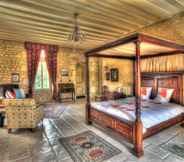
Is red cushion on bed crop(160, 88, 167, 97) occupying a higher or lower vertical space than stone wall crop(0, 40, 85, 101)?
lower

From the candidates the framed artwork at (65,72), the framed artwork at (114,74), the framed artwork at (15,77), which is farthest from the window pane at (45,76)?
the framed artwork at (114,74)

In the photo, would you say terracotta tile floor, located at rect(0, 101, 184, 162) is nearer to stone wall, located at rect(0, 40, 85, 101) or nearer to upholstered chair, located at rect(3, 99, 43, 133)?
upholstered chair, located at rect(3, 99, 43, 133)

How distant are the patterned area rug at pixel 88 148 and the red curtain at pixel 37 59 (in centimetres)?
455

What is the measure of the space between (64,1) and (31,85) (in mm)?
5003

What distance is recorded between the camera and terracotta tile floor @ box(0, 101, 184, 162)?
2.30 metres

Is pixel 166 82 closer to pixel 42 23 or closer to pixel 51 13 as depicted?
pixel 51 13

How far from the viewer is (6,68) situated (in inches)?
239

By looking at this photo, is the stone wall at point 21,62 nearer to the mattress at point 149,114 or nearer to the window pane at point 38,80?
the window pane at point 38,80

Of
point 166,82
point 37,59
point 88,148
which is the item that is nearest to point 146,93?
point 166,82

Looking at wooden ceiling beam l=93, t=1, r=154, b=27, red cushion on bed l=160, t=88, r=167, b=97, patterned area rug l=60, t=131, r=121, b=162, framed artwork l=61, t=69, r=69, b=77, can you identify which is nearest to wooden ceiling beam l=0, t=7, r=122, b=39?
wooden ceiling beam l=93, t=1, r=154, b=27

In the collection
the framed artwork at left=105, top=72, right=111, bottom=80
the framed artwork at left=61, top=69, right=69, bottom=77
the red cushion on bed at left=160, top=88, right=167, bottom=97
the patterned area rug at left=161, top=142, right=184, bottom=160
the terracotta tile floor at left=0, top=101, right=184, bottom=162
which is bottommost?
the terracotta tile floor at left=0, top=101, right=184, bottom=162

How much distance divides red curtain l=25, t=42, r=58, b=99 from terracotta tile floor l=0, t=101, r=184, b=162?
135 inches

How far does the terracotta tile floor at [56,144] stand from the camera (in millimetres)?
2301

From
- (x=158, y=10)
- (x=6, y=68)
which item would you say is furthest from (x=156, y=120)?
(x=6, y=68)
